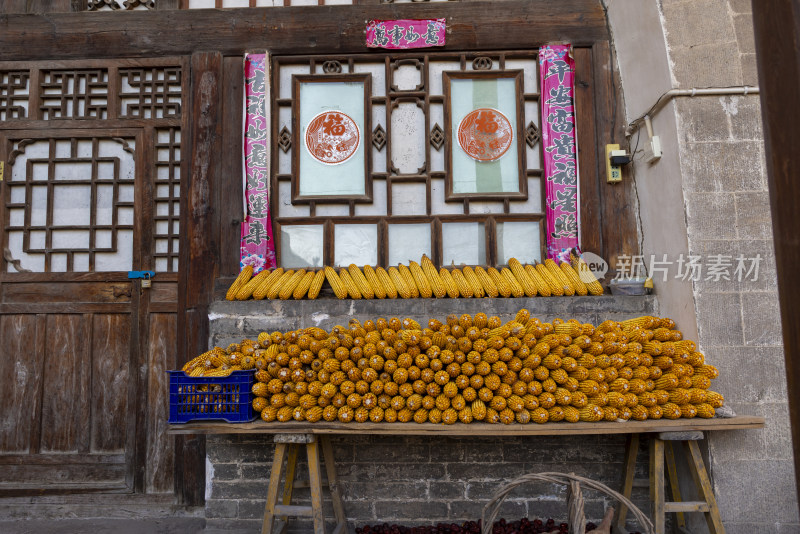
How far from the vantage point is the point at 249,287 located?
14.4 feet

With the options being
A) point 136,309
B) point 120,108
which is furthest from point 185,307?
point 120,108

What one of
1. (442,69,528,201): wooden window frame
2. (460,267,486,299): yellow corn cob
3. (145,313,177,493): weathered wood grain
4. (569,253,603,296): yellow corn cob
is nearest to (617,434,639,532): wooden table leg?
(569,253,603,296): yellow corn cob

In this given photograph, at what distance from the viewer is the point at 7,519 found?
458 centimetres

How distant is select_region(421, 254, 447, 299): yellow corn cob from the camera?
426 cm

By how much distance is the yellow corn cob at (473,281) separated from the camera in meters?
4.27

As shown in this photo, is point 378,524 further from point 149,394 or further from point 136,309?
point 136,309

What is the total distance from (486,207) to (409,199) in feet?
2.58

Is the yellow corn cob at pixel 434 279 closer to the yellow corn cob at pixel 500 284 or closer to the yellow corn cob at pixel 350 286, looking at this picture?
the yellow corn cob at pixel 500 284

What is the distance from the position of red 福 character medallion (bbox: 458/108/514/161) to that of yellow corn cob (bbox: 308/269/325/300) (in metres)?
1.93

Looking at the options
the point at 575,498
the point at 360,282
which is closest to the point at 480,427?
the point at 575,498

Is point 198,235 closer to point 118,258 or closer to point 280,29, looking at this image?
point 118,258

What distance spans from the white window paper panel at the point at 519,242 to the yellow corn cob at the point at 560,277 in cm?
22

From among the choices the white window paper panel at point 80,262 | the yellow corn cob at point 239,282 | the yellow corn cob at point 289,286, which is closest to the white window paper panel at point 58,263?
the white window paper panel at point 80,262

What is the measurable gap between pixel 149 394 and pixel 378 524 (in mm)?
2561
